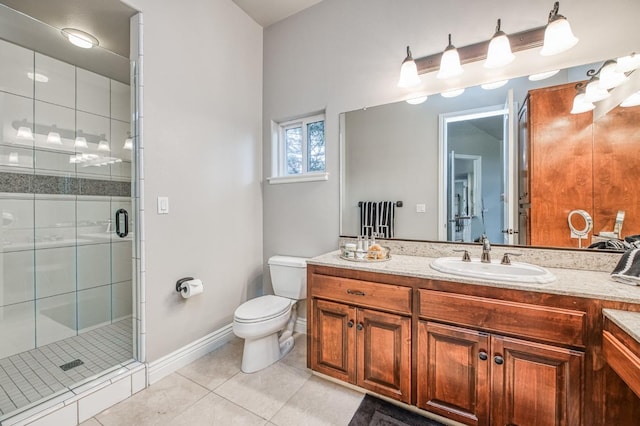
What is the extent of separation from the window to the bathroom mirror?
297 millimetres

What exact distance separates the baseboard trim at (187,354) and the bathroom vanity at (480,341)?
94 cm

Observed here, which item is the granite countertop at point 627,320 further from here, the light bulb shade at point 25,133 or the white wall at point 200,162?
the light bulb shade at point 25,133

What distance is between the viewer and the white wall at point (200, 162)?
70.4 inches

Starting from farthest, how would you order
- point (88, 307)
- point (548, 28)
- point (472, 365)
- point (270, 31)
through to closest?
point (270, 31) < point (88, 307) < point (548, 28) < point (472, 365)

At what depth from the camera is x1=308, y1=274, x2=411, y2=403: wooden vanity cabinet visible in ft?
4.78

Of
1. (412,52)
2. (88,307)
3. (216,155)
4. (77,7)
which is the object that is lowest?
(88,307)

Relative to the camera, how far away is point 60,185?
2.20m

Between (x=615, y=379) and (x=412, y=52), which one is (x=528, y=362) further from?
(x=412, y=52)

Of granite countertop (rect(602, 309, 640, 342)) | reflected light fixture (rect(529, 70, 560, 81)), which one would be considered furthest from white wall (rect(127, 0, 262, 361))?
granite countertop (rect(602, 309, 640, 342))

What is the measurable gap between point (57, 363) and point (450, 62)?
3.35 m

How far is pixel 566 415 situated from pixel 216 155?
2563 millimetres

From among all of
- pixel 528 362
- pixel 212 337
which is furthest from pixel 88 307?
pixel 528 362

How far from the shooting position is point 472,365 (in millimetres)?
1281

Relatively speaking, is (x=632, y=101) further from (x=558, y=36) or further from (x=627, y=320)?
(x=627, y=320)
